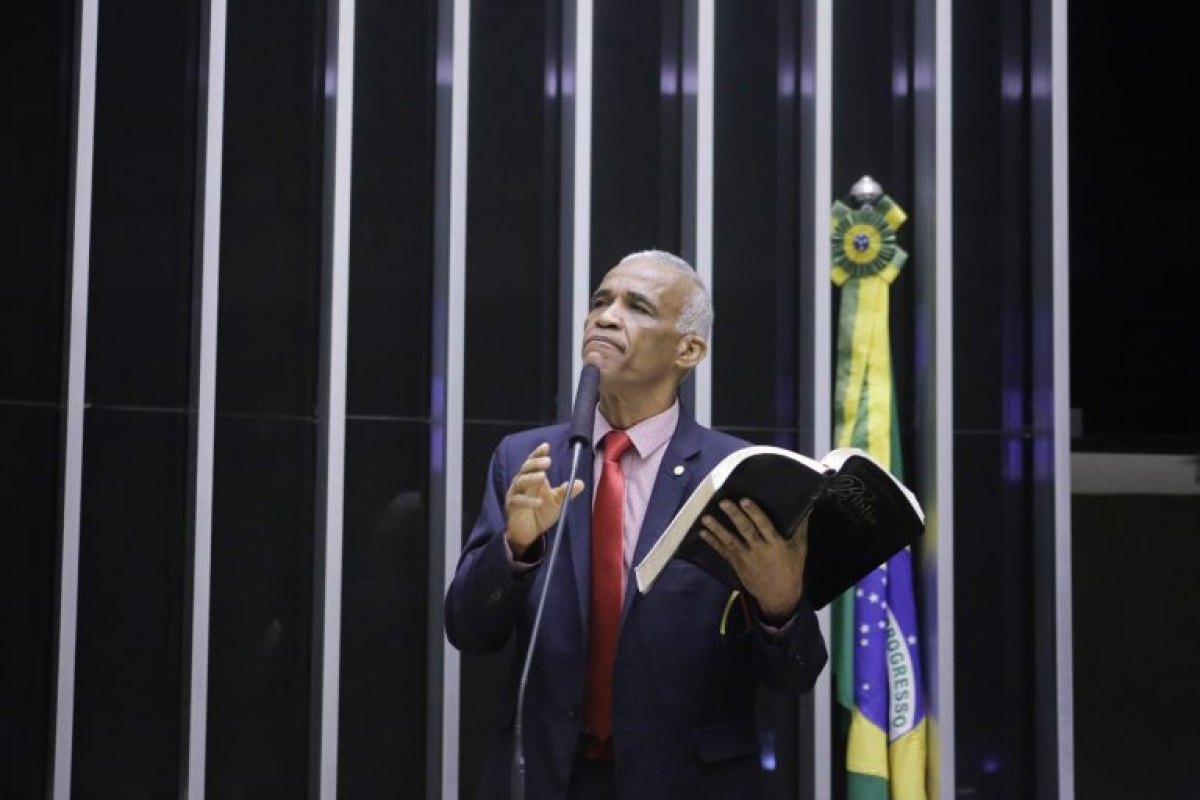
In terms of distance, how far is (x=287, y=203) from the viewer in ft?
10.9

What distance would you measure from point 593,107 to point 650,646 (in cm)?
210

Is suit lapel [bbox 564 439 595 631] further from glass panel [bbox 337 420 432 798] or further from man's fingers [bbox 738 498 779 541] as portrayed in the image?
glass panel [bbox 337 420 432 798]

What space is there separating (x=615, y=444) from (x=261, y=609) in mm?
1573

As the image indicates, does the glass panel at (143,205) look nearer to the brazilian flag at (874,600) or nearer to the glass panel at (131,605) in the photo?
the glass panel at (131,605)

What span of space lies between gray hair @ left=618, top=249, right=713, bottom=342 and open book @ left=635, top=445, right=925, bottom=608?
0.34 metres

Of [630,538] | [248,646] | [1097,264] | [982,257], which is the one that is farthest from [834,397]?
[630,538]

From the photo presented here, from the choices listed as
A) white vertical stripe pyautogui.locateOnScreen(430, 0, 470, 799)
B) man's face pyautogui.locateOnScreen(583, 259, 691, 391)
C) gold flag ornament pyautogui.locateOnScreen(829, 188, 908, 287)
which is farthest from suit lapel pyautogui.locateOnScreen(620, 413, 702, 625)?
gold flag ornament pyautogui.locateOnScreen(829, 188, 908, 287)

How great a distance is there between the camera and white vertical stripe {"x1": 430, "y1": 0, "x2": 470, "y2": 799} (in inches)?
132

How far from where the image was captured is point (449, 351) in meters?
3.38

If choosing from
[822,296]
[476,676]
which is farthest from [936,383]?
[476,676]

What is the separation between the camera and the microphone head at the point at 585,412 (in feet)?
5.22

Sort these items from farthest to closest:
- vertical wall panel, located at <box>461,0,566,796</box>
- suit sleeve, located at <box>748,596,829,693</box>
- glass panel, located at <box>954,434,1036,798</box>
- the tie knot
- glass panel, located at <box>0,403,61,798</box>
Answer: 1. glass panel, located at <box>954,434,1036,798</box>
2. vertical wall panel, located at <box>461,0,566,796</box>
3. glass panel, located at <box>0,403,61,798</box>
4. the tie knot
5. suit sleeve, located at <box>748,596,829,693</box>

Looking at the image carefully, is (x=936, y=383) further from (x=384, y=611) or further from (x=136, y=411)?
(x=136, y=411)

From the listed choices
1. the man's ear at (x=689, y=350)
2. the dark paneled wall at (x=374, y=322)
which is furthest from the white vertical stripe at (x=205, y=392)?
the man's ear at (x=689, y=350)
